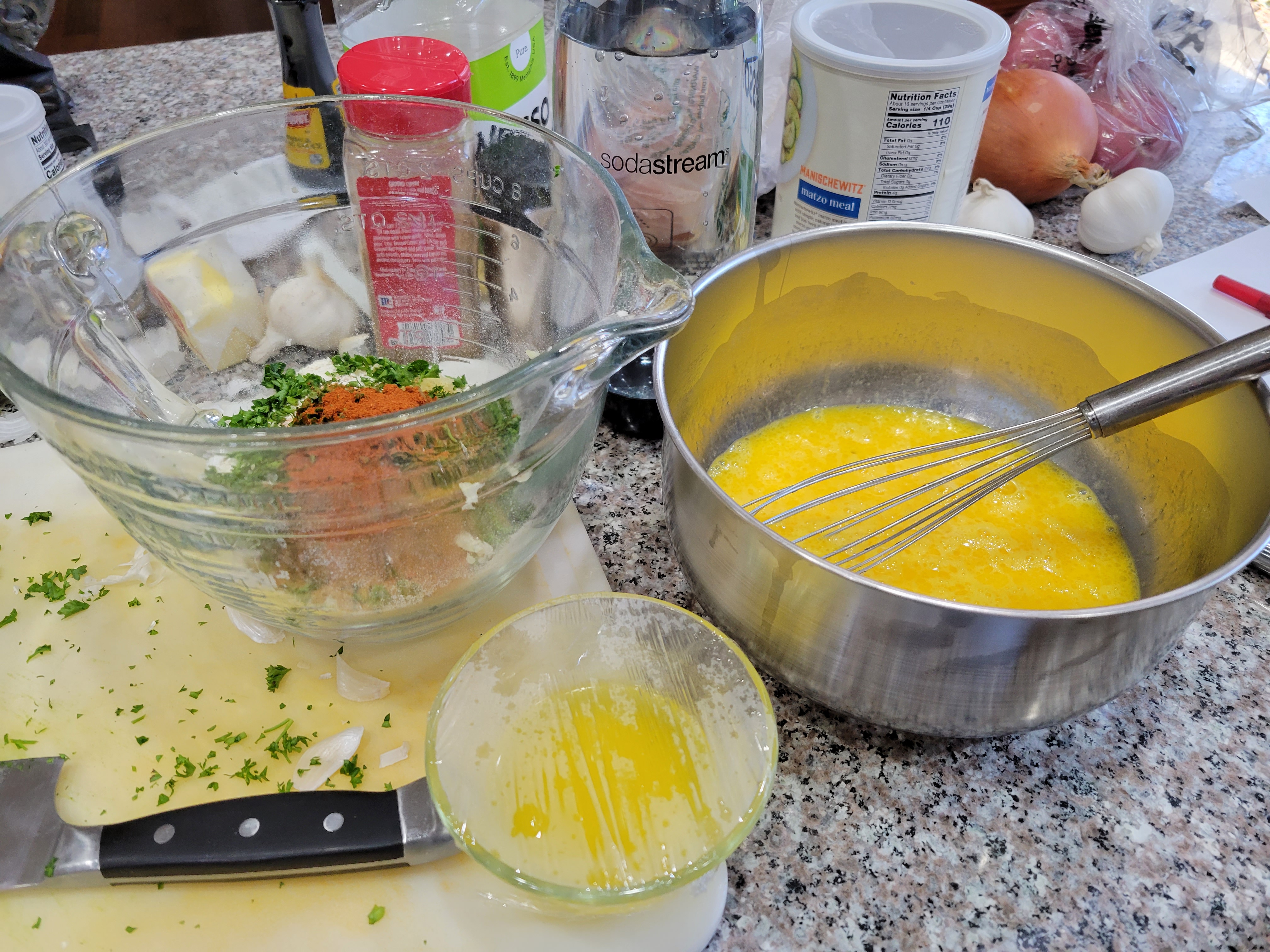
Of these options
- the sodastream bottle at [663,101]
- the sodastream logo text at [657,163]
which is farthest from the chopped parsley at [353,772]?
the sodastream logo text at [657,163]

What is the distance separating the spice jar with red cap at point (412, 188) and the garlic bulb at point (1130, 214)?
0.65 m

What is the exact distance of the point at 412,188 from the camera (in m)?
0.69

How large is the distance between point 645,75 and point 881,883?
0.57 metres

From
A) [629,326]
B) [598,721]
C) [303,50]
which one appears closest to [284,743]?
[598,721]

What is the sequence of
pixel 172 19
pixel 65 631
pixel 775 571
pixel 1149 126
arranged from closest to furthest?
pixel 775 571, pixel 65 631, pixel 1149 126, pixel 172 19

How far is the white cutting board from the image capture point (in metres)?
0.47

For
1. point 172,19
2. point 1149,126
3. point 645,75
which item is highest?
point 645,75

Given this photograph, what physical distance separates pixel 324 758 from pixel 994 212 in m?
0.78

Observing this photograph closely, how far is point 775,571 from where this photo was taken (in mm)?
476

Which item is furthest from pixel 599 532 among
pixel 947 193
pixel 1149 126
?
pixel 1149 126

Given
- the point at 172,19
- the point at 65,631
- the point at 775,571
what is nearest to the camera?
the point at 775,571

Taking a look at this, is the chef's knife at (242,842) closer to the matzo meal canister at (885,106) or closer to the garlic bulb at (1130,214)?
the matzo meal canister at (885,106)

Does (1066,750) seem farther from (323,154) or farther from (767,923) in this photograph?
(323,154)

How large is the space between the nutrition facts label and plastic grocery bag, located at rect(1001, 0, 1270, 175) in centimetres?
40
